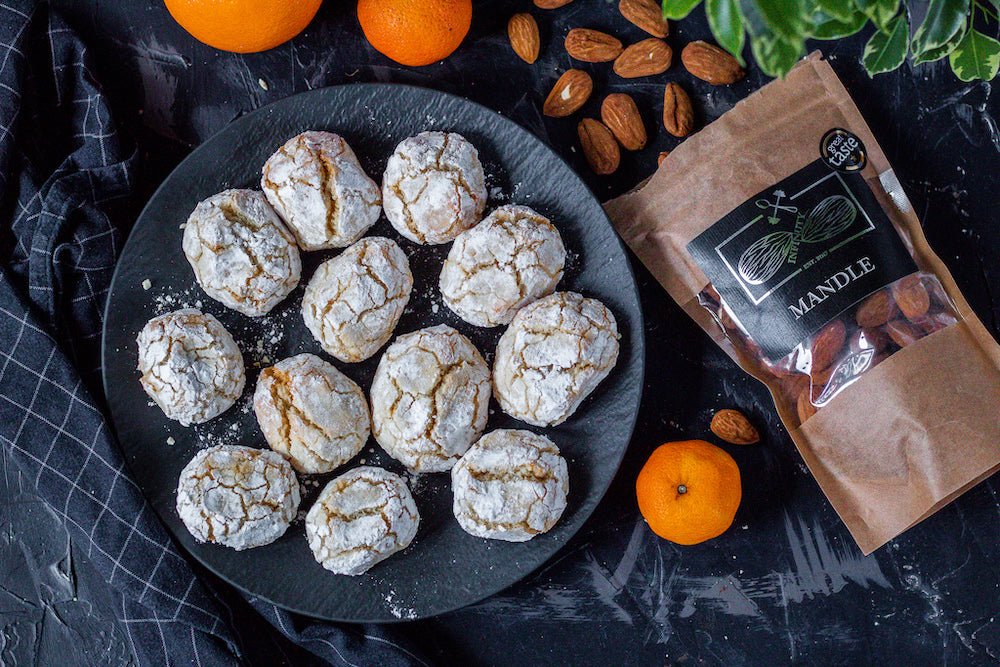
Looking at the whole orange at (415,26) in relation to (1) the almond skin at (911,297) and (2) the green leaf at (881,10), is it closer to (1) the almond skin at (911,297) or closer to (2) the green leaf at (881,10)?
(2) the green leaf at (881,10)

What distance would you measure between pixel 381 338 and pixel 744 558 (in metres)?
0.99

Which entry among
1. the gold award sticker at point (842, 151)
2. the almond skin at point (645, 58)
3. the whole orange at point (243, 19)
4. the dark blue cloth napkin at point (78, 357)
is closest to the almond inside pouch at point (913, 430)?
the gold award sticker at point (842, 151)

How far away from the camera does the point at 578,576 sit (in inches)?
81.1

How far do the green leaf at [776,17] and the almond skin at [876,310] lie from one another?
918 mm

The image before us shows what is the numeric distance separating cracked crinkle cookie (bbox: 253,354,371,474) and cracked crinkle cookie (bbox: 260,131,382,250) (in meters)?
0.27

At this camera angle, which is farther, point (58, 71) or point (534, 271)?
point (58, 71)

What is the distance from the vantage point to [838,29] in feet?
4.06

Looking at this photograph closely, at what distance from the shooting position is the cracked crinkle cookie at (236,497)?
1.79 m

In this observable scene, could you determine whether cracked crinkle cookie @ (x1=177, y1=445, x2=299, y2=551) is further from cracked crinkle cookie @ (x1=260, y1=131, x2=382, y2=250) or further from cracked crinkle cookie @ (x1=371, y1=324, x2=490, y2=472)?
Result: cracked crinkle cookie @ (x1=260, y1=131, x2=382, y2=250)

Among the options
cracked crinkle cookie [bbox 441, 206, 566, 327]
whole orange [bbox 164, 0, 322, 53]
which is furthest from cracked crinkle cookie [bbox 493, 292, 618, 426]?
whole orange [bbox 164, 0, 322, 53]

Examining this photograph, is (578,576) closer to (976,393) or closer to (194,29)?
(976,393)

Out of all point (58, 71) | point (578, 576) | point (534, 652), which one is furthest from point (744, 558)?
point (58, 71)

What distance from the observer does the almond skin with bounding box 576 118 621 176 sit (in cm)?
203

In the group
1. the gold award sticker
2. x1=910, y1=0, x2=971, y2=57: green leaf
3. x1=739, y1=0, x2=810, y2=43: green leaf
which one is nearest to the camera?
x1=739, y1=0, x2=810, y2=43: green leaf
